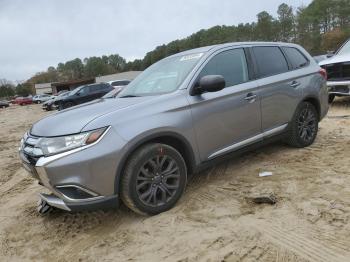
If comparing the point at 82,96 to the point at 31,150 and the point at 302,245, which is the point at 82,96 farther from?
the point at 302,245

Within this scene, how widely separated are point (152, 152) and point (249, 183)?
4.87 feet

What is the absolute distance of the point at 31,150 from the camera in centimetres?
380

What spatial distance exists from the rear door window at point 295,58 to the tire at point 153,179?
2.76 metres

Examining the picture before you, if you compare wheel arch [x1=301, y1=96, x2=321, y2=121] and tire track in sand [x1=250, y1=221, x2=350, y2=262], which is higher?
wheel arch [x1=301, y1=96, x2=321, y2=121]

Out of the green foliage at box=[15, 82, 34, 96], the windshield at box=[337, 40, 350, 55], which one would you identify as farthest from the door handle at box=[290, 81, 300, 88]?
the green foliage at box=[15, 82, 34, 96]

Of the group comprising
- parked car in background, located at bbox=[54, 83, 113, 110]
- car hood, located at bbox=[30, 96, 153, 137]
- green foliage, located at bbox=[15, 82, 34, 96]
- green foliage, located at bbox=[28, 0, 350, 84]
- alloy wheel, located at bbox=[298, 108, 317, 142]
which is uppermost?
green foliage, located at bbox=[28, 0, 350, 84]

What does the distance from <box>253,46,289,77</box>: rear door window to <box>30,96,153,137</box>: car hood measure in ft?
6.05

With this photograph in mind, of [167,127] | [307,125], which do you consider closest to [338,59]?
[307,125]

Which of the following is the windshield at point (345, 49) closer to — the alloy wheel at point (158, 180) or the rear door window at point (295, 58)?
the rear door window at point (295, 58)

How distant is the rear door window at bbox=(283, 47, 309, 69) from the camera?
5.78 metres

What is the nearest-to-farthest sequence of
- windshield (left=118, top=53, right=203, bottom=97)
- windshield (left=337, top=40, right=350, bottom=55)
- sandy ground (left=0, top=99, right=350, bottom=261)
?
sandy ground (left=0, top=99, right=350, bottom=261) → windshield (left=118, top=53, right=203, bottom=97) → windshield (left=337, top=40, right=350, bottom=55)

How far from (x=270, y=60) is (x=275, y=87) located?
1.49ft

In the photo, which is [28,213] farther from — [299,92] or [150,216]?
[299,92]

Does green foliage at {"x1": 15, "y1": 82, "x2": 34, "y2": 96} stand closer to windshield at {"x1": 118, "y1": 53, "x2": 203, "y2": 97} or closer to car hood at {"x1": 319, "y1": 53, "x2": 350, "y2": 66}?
car hood at {"x1": 319, "y1": 53, "x2": 350, "y2": 66}
